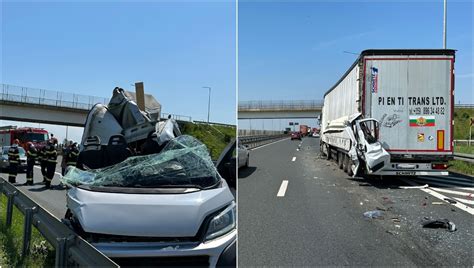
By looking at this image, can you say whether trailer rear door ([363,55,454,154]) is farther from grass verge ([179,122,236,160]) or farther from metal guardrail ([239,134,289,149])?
grass verge ([179,122,236,160])

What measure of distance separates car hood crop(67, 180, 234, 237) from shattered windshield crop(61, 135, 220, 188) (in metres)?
0.33

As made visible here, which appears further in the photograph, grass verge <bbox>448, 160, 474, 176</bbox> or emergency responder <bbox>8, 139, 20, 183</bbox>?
grass verge <bbox>448, 160, 474, 176</bbox>

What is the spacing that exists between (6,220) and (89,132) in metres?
2.35

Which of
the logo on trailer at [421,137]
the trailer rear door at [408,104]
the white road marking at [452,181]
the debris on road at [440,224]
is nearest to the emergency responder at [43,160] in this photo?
the trailer rear door at [408,104]

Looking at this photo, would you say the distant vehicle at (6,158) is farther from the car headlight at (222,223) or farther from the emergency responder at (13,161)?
the car headlight at (222,223)

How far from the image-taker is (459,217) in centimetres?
770

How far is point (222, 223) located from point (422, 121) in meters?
9.76

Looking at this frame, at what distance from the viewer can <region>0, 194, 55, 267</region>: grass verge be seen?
4.65 m

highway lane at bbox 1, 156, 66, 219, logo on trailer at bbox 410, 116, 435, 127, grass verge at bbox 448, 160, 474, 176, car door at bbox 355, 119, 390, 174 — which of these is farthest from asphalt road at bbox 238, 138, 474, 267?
grass verge at bbox 448, 160, 474, 176

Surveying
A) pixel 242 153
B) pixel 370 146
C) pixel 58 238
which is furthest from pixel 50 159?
pixel 58 238

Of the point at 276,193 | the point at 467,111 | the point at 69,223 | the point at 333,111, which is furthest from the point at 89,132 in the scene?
the point at 467,111

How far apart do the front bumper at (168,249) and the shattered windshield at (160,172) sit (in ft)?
1.92

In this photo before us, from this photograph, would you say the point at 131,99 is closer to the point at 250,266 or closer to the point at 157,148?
the point at 157,148

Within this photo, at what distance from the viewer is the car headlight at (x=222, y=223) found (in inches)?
A: 135
